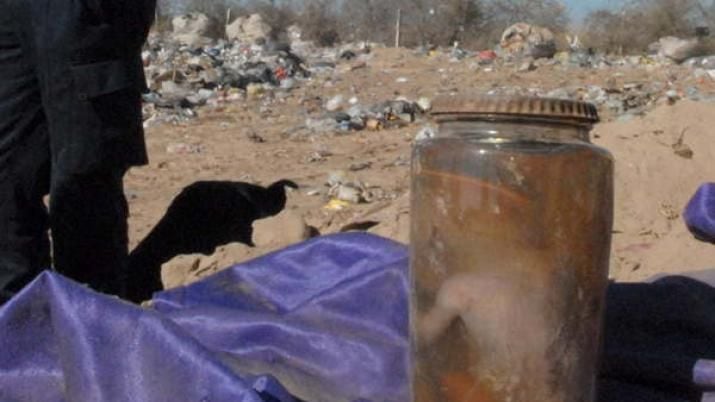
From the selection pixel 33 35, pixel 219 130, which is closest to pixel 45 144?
pixel 33 35

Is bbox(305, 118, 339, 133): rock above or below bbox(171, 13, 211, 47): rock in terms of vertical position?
above

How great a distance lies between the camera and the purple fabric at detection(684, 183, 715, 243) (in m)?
2.98

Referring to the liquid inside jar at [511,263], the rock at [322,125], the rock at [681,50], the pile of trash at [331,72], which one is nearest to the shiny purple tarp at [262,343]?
the liquid inside jar at [511,263]

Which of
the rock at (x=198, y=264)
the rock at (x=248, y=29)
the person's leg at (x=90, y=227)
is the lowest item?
the rock at (x=248, y=29)

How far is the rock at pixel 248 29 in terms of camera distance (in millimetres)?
21312

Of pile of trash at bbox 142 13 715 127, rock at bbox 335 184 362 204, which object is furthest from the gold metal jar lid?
pile of trash at bbox 142 13 715 127

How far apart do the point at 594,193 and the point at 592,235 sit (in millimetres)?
58

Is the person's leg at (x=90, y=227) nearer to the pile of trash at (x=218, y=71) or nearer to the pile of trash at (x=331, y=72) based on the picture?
the pile of trash at (x=331, y=72)

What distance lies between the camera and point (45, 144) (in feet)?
11.4

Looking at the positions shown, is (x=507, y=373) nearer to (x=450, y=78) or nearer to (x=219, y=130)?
(x=219, y=130)

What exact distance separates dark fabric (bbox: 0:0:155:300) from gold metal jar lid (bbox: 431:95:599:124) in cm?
174

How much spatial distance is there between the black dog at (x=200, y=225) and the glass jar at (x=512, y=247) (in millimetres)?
2475

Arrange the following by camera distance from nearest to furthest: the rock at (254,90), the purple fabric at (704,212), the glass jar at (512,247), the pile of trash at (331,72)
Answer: the glass jar at (512,247)
the purple fabric at (704,212)
the pile of trash at (331,72)
the rock at (254,90)

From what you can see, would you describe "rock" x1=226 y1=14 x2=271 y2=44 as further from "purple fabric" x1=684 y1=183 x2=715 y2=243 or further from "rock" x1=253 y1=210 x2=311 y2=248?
"purple fabric" x1=684 y1=183 x2=715 y2=243
